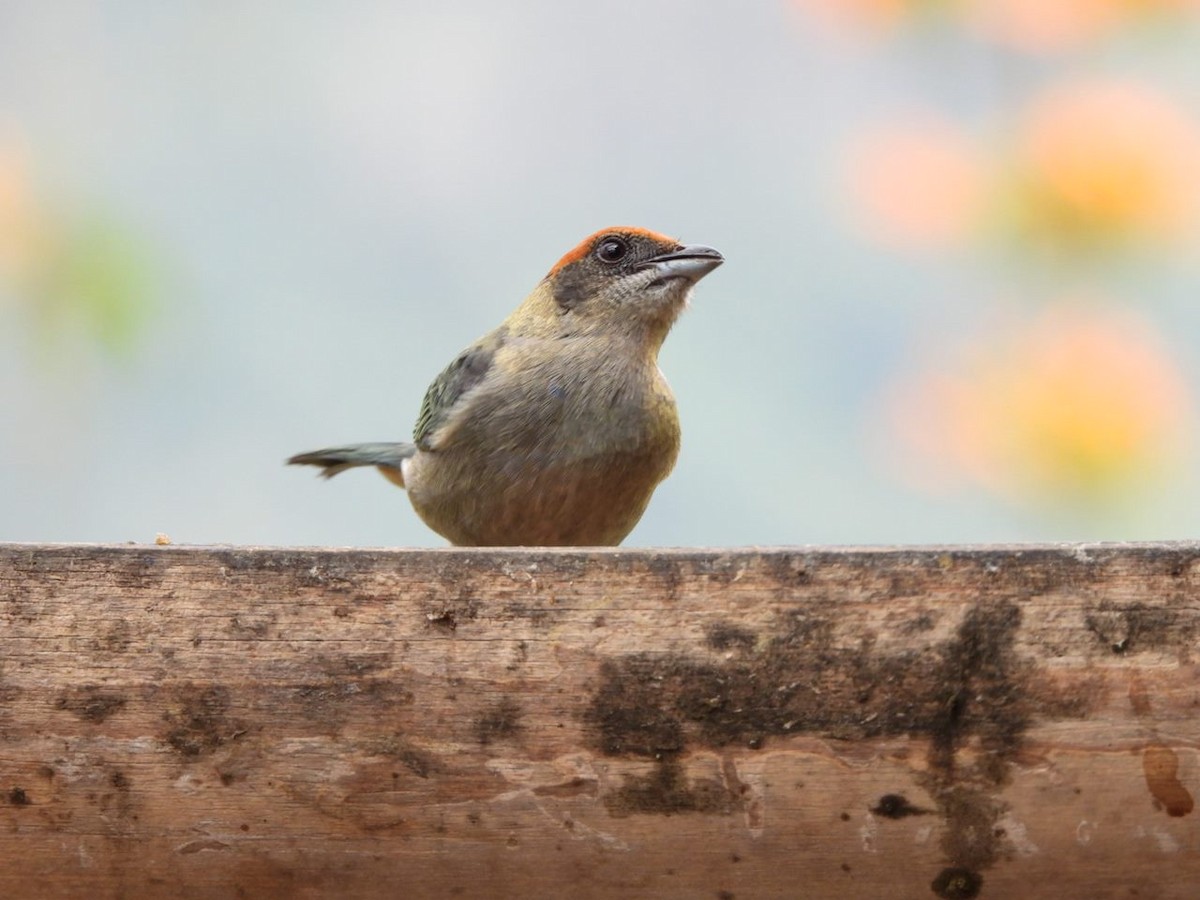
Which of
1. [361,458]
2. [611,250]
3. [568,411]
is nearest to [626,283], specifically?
[611,250]

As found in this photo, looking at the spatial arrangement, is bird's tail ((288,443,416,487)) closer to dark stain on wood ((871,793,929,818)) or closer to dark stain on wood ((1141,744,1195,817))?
dark stain on wood ((871,793,929,818))

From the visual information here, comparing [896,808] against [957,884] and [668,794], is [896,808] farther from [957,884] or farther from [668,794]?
[668,794]

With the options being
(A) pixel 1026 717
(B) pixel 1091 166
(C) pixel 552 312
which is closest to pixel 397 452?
(C) pixel 552 312

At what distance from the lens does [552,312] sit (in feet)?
11.2

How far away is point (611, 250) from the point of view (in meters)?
3.37

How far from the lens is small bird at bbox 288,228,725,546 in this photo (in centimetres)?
310

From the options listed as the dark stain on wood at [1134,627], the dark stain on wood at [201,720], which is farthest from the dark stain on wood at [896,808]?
the dark stain on wood at [201,720]

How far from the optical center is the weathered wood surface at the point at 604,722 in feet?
5.72

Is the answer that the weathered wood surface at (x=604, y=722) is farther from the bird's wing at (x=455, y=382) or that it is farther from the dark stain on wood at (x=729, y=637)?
the bird's wing at (x=455, y=382)

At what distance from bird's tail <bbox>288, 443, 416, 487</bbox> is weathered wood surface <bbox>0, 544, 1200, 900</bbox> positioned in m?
1.99

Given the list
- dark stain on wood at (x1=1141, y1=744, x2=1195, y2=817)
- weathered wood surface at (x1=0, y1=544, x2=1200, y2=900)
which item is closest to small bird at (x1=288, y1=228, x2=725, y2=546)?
weathered wood surface at (x1=0, y1=544, x2=1200, y2=900)

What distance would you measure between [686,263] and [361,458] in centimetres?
116

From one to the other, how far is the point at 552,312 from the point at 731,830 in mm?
1818

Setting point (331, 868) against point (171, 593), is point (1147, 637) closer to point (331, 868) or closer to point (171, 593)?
point (331, 868)
